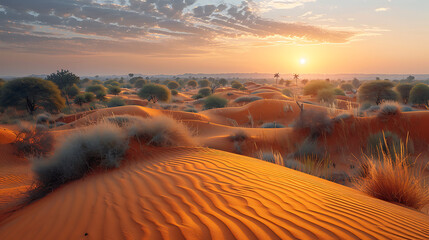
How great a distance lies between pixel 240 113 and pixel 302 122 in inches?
357

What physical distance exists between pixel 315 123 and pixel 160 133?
6.68 metres

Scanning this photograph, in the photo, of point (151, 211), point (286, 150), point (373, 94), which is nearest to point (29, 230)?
point (151, 211)

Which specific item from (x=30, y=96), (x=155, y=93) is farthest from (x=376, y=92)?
(x=30, y=96)

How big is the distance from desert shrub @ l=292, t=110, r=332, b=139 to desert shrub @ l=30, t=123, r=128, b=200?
7.53 metres

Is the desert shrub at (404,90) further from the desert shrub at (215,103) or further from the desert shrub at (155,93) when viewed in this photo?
the desert shrub at (155,93)

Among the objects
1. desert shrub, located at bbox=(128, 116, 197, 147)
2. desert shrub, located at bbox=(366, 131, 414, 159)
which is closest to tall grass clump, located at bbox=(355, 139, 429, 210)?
desert shrub, located at bbox=(366, 131, 414, 159)

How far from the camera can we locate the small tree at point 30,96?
19.6 meters

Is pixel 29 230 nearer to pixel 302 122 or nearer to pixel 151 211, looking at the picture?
pixel 151 211

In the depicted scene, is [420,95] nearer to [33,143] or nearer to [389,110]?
[389,110]

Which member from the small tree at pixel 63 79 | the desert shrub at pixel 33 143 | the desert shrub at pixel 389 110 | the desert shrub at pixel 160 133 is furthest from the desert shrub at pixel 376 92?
the small tree at pixel 63 79

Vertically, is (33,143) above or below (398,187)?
below

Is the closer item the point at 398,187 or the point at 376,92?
the point at 398,187

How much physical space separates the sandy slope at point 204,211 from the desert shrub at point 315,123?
6141mm

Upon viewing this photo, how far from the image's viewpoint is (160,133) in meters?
5.77
